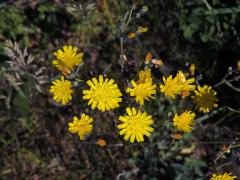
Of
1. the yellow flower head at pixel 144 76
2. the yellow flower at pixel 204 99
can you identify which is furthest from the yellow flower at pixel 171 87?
the yellow flower at pixel 204 99

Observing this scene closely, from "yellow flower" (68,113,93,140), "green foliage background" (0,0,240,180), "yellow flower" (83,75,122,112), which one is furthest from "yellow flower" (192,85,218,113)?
"yellow flower" (68,113,93,140)

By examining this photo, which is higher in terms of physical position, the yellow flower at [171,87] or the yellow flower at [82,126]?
the yellow flower at [171,87]

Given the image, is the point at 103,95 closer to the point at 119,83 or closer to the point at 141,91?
the point at 141,91

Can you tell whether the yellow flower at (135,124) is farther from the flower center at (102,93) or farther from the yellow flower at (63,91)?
the yellow flower at (63,91)

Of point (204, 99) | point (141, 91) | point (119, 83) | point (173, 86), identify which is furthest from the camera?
point (119, 83)

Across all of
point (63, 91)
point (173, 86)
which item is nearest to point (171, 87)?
point (173, 86)

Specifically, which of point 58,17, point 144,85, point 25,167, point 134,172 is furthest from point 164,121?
point 58,17
